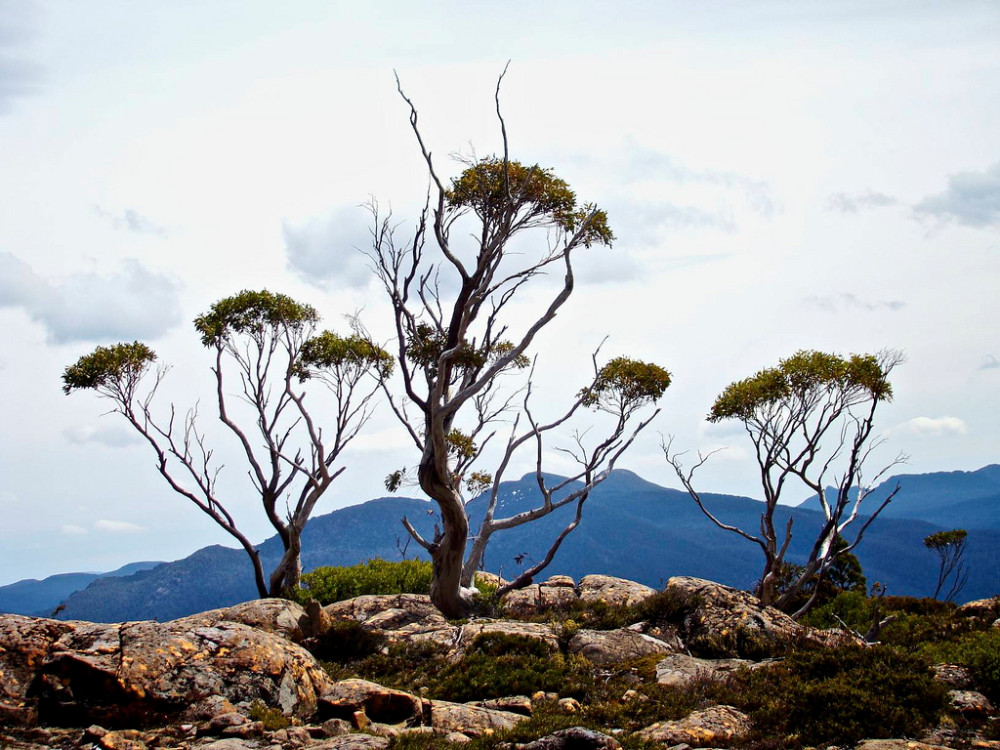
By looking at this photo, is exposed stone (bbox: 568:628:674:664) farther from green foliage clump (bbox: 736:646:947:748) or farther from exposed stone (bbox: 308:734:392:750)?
exposed stone (bbox: 308:734:392:750)

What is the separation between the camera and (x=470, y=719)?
13281mm

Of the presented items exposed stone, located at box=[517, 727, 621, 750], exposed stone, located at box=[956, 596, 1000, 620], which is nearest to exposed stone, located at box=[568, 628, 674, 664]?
exposed stone, located at box=[517, 727, 621, 750]

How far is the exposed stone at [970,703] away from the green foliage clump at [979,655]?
1.45ft

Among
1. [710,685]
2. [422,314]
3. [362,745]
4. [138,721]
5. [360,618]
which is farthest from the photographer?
[422,314]

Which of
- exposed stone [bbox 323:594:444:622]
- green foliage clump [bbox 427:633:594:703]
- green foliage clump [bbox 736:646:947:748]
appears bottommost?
green foliage clump [bbox 736:646:947:748]

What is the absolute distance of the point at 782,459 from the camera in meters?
33.2

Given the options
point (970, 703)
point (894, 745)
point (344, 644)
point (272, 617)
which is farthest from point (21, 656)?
point (970, 703)

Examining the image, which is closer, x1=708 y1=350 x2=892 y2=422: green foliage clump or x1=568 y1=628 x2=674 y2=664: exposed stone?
x1=568 y1=628 x2=674 y2=664: exposed stone

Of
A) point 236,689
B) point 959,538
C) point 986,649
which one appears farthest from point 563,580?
point 959,538

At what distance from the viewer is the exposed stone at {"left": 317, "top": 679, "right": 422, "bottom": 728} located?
13492 mm

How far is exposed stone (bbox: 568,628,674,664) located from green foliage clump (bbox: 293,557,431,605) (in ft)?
43.4

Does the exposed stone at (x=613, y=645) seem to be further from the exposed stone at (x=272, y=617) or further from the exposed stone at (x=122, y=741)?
the exposed stone at (x=122, y=741)

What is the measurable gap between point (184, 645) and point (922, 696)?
13.0m

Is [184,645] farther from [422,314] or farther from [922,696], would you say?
[422,314]
